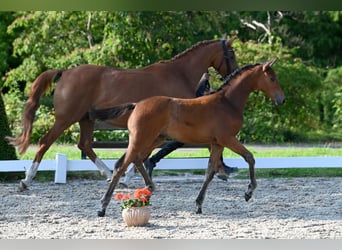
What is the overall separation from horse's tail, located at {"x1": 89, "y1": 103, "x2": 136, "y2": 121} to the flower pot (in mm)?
1055

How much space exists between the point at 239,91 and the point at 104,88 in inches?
81.1

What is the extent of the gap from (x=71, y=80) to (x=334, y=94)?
41.8 ft

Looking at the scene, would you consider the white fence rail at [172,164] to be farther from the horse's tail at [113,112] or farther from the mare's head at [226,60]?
the horse's tail at [113,112]

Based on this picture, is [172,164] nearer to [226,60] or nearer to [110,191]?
[226,60]

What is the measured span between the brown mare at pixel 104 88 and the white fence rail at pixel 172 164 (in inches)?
31.0

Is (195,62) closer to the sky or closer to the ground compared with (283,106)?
closer to the sky

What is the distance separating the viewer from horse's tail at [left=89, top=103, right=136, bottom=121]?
7.08 meters

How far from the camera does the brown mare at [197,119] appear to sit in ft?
22.6

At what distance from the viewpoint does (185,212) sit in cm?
729

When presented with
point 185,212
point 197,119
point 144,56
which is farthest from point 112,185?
point 144,56

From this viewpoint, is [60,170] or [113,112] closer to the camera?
[113,112]

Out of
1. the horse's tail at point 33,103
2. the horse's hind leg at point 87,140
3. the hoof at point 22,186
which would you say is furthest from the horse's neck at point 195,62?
the hoof at point 22,186

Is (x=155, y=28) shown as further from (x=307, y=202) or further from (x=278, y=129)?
(x=307, y=202)

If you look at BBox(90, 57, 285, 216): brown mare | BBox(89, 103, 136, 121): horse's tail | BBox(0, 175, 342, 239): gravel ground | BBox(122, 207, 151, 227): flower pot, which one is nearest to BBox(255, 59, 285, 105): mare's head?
BBox(90, 57, 285, 216): brown mare
